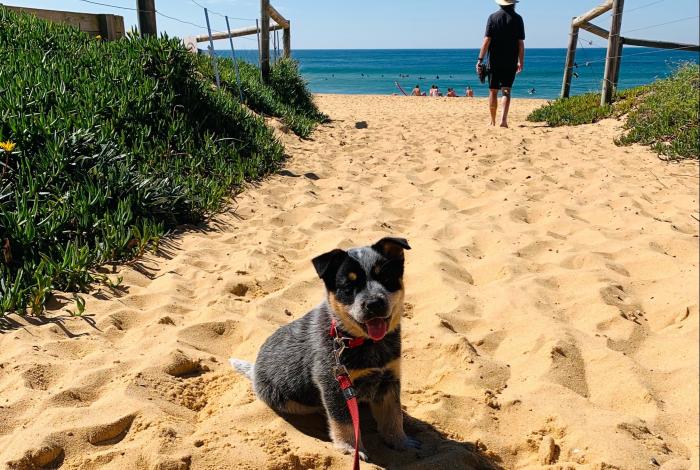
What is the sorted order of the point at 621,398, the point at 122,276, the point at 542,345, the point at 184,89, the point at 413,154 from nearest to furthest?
the point at 621,398
the point at 542,345
the point at 122,276
the point at 184,89
the point at 413,154

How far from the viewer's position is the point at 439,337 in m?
3.84

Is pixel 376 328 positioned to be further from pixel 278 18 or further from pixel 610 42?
pixel 278 18

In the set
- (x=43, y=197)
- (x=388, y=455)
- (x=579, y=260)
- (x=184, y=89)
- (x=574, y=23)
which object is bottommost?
(x=388, y=455)

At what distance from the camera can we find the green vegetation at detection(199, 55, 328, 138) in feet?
37.3

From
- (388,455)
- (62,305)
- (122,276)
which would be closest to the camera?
(388,455)

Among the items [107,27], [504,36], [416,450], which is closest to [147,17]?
[107,27]

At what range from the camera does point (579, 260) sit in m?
4.78

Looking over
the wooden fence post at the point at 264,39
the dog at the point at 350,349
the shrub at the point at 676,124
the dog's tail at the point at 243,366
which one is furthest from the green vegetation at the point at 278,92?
the dog at the point at 350,349

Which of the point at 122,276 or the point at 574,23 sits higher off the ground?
the point at 574,23

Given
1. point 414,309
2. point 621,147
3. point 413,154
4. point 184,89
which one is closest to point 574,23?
point 413,154

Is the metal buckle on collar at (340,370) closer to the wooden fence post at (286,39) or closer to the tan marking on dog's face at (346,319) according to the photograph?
the tan marking on dog's face at (346,319)

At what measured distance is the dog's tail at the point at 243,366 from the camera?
3.47 metres

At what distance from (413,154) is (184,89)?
3.64 metres

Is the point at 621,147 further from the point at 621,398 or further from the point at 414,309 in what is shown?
the point at 621,398
